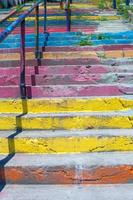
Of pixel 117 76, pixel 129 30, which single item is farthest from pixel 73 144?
pixel 129 30

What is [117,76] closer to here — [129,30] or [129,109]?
[129,109]

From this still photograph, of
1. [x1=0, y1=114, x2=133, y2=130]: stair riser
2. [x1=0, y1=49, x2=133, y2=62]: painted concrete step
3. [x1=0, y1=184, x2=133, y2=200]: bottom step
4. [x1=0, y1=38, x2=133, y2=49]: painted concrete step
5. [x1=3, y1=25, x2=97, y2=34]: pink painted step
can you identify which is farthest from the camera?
[x1=3, y1=25, x2=97, y2=34]: pink painted step

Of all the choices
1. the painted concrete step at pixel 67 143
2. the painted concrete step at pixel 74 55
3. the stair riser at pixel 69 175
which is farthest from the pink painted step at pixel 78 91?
the stair riser at pixel 69 175

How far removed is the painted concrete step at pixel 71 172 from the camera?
169 inches

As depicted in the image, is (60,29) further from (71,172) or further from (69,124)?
(71,172)

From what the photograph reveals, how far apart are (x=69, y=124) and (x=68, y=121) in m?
0.03

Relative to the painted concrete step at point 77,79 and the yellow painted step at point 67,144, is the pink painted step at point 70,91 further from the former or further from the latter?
Result: the yellow painted step at point 67,144

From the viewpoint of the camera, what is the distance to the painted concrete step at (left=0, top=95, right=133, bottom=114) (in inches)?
207

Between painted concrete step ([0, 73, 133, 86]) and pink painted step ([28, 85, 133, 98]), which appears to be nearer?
pink painted step ([28, 85, 133, 98])

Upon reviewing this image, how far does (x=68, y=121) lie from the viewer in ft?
16.3

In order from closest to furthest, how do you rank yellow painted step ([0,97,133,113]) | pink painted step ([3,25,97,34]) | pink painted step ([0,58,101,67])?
yellow painted step ([0,97,133,113]), pink painted step ([0,58,101,67]), pink painted step ([3,25,97,34])

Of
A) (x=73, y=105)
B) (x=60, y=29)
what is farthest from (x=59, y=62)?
(x=60, y=29)

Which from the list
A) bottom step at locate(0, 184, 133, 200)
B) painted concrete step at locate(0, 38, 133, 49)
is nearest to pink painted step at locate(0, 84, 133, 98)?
bottom step at locate(0, 184, 133, 200)

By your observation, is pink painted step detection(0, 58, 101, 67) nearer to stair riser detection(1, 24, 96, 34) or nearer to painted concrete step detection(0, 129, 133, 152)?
stair riser detection(1, 24, 96, 34)
